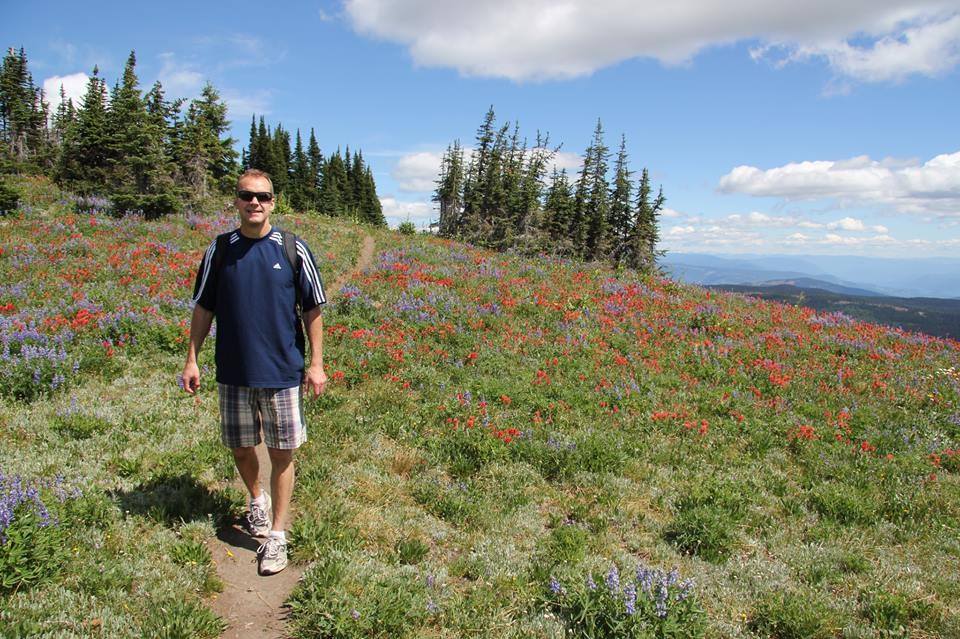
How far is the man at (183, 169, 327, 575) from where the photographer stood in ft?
13.9

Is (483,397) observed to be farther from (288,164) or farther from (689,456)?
(288,164)

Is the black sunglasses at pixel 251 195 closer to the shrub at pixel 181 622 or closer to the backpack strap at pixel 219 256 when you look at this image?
the backpack strap at pixel 219 256

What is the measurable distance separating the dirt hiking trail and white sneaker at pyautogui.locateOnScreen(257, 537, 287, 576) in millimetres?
76

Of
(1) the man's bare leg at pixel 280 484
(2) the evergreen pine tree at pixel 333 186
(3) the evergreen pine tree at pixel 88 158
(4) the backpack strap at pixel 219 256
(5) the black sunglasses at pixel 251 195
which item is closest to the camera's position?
(5) the black sunglasses at pixel 251 195

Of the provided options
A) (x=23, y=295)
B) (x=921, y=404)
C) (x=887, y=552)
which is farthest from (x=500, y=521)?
(x=23, y=295)

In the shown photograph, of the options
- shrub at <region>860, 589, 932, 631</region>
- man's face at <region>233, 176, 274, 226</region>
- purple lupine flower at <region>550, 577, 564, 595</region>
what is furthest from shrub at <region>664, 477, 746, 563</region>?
man's face at <region>233, 176, 274, 226</region>

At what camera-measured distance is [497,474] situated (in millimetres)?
6793

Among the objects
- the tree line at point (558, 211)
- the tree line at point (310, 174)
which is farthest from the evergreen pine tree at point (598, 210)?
the tree line at point (310, 174)

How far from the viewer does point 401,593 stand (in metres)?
4.24

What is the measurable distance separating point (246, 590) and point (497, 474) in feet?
11.1

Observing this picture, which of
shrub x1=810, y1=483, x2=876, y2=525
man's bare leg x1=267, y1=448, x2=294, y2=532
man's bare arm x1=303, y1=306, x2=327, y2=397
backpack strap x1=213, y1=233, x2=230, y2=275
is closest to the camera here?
backpack strap x1=213, y1=233, x2=230, y2=275

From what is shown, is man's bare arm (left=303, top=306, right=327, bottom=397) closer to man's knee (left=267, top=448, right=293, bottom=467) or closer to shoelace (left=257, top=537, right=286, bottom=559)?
man's knee (left=267, top=448, right=293, bottom=467)

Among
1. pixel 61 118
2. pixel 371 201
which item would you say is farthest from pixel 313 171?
pixel 61 118

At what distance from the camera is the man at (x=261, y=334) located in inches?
166
